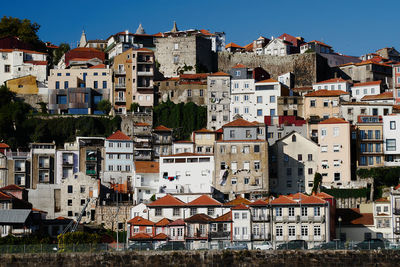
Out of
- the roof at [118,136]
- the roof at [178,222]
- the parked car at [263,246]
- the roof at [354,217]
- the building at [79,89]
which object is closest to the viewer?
the parked car at [263,246]

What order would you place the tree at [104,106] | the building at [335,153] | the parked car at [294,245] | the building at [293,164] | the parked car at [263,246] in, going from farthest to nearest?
1. the tree at [104,106]
2. the building at [335,153]
3. the building at [293,164]
4. the parked car at [263,246]
5. the parked car at [294,245]

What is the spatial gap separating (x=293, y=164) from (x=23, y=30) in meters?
56.9

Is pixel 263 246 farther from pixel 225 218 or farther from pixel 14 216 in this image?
pixel 14 216

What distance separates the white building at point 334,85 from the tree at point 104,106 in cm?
2730

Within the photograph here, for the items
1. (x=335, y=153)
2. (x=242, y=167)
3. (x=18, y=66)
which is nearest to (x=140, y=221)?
(x=242, y=167)

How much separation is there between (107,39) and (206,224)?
220 ft

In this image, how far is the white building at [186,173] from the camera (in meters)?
93.0

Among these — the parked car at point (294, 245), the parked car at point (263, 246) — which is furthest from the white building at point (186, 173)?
the parked car at point (294, 245)

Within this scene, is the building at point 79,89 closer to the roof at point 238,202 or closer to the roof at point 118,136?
the roof at point 118,136

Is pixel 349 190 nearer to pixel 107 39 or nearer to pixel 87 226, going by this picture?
pixel 87 226

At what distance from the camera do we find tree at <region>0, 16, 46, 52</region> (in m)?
134

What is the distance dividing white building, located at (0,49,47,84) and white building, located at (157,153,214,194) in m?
30.7

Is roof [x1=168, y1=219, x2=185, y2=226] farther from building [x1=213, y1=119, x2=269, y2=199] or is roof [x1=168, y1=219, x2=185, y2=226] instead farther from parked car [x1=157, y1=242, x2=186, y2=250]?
building [x1=213, y1=119, x2=269, y2=199]

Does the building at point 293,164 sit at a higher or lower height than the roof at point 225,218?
higher
